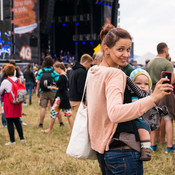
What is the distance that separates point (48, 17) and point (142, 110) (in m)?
25.9

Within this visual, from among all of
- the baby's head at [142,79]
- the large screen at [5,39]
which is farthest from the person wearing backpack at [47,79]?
the large screen at [5,39]

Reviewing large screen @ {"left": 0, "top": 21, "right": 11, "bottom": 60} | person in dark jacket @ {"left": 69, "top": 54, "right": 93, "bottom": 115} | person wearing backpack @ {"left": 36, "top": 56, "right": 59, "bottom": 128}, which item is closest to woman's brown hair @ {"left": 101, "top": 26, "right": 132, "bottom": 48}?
person in dark jacket @ {"left": 69, "top": 54, "right": 93, "bottom": 115}

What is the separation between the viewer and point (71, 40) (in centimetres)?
3397

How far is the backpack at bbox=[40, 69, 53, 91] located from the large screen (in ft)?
36.2

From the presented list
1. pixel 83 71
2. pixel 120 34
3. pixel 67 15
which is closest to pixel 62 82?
pixel 83 71

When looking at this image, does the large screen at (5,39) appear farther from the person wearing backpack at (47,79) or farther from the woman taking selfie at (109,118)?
the woman taking selfie at (109,118)

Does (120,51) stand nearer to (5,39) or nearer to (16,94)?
(16,94)

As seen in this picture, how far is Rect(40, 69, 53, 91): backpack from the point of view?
292 inches

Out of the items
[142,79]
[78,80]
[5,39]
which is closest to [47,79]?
[78,80]

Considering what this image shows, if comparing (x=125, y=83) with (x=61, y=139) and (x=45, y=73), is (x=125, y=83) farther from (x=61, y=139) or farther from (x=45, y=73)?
(x=45, y=73)

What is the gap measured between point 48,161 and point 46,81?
295 cm

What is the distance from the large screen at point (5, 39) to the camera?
57.6 ft

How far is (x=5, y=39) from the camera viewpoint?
58.6ft

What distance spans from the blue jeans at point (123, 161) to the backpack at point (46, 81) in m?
5.80
